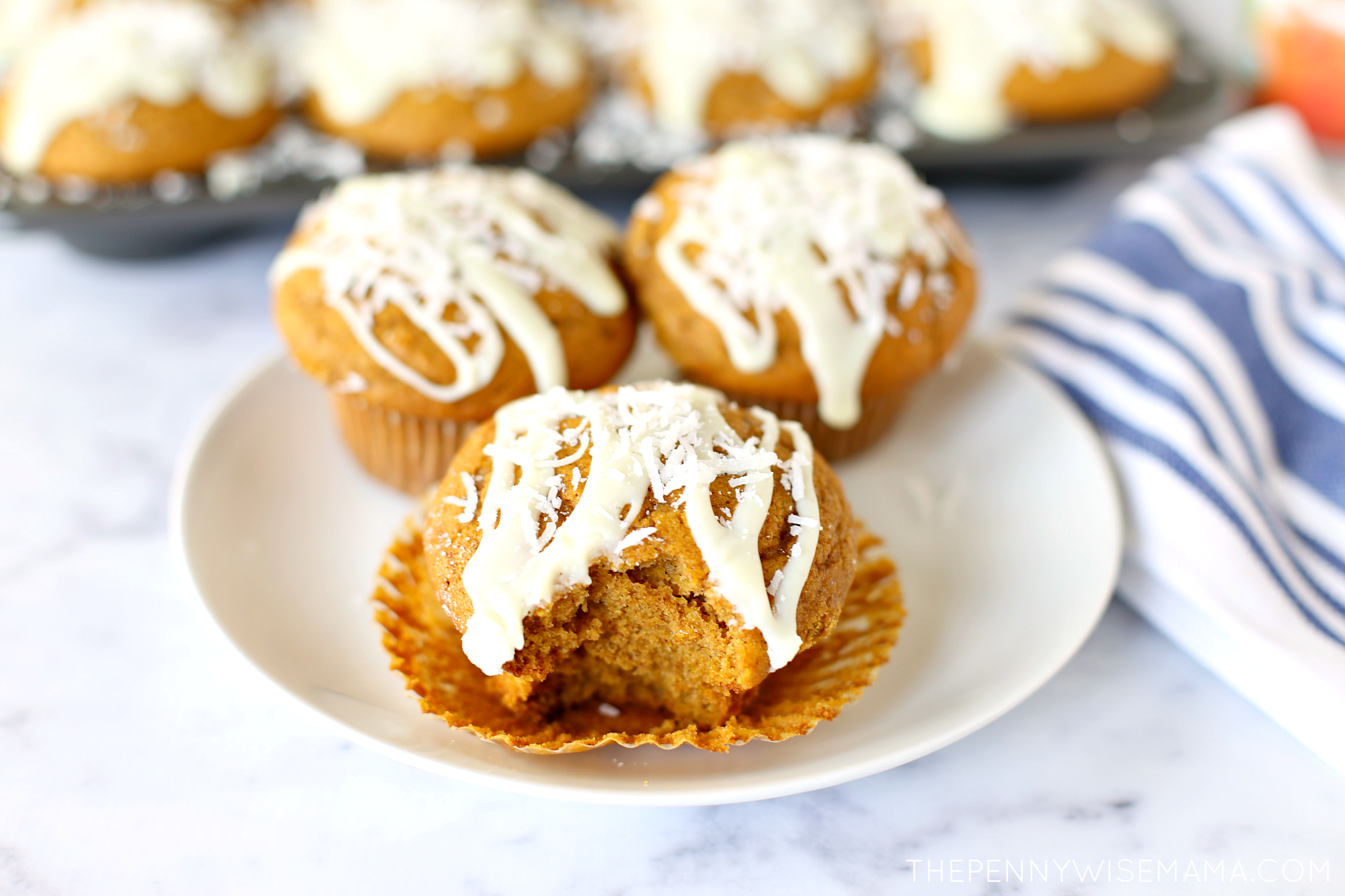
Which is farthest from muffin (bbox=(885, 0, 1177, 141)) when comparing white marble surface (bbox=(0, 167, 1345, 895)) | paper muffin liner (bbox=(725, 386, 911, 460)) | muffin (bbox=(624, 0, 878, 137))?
white marble surface (bbox=(0, 167, 1345, 895))

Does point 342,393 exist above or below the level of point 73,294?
above

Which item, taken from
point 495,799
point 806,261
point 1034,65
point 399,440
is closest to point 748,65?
point 1034,65

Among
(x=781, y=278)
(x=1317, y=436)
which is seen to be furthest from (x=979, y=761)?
(x=1317, y=436)

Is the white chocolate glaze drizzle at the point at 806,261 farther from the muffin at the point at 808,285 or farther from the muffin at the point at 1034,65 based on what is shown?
the muffin at the point at 1034,65

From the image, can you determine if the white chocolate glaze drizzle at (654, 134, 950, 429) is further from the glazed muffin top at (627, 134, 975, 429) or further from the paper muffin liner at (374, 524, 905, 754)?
the paper muffin liner at (374, 524, 905, 754)

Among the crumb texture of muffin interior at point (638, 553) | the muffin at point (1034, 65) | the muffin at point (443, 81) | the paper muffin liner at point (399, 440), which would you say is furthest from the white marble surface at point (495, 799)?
the muffin at point (1034, 65)

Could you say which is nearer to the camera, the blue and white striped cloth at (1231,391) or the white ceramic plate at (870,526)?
the white ceramic plate at (870,526)

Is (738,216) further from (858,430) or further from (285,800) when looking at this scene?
(285,800)
